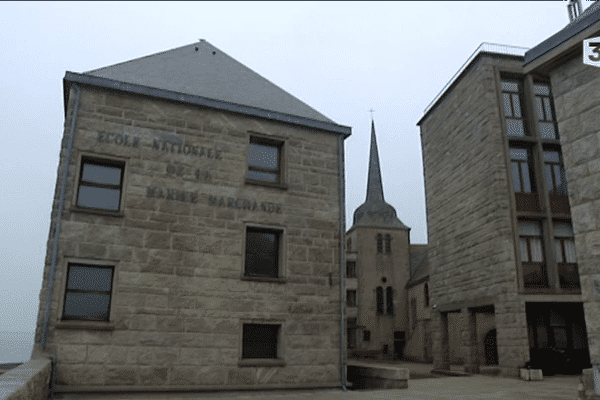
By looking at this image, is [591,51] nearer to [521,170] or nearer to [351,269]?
[521,170]

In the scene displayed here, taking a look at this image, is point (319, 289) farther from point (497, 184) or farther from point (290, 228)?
point (497, 184)

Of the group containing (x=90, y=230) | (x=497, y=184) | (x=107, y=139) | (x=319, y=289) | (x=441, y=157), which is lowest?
(x=319, y=289)

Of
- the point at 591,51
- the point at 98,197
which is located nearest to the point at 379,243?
the point at 98,197

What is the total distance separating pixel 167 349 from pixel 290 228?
4.31m

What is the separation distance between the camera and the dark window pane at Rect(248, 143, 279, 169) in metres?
13.6

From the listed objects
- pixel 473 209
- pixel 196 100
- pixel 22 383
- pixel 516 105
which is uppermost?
pixel 516 105

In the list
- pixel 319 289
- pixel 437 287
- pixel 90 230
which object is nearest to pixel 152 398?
pixel 90 230

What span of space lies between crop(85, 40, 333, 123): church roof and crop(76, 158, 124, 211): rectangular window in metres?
2.21

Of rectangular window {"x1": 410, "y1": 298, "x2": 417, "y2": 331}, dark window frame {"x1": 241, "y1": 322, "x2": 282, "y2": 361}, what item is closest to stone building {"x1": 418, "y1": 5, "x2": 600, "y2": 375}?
dark window frame {"x1": 241, "y1": 322, "x2": 282, "y2": 361}

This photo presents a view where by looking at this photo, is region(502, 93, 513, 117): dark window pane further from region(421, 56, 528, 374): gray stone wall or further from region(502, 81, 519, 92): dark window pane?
region(421, 56, 528, 374): gray stone wall

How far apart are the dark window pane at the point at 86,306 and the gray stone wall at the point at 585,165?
31.0ft

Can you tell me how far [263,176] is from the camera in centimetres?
1357

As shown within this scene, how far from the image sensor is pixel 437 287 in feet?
81.8

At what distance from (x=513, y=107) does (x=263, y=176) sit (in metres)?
13.5
